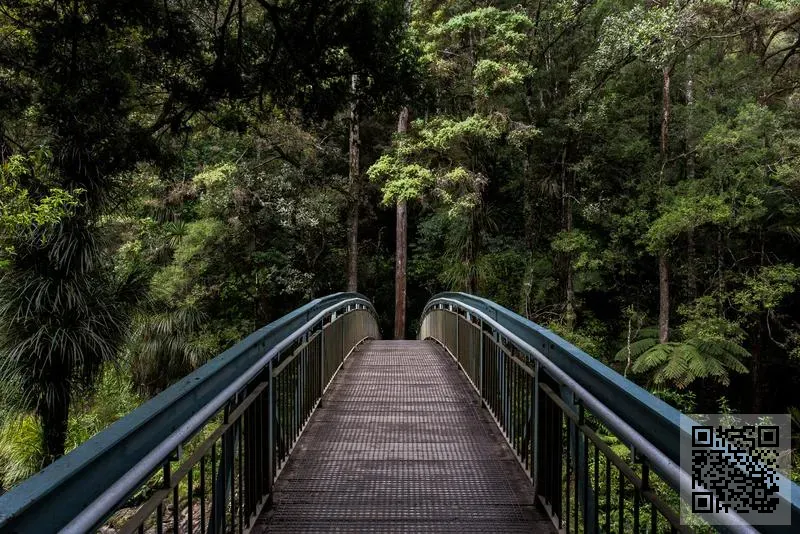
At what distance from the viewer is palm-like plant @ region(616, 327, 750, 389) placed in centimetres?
1320

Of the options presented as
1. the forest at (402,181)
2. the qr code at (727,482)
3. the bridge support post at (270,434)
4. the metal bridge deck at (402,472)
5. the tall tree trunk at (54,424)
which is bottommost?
the tall tree trunk at (54,424)

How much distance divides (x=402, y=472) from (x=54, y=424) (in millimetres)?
6046

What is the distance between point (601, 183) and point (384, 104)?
12837mm

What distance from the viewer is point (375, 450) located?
4.80 metres

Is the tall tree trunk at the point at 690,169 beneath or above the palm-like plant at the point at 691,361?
above

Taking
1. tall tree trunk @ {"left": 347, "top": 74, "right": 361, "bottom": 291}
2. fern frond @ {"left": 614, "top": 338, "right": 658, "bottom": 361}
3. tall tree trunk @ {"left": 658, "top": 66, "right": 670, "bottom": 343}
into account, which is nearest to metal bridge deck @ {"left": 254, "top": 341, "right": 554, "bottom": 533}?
fern frond @ {"left": 614, "top": 338, "right": 658, "bottom": 361}

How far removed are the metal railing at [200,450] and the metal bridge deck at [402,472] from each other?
223 mm

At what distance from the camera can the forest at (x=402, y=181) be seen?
19.7 ft

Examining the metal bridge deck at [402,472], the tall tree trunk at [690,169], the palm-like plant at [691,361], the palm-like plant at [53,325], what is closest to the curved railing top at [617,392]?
the metal bridge deck at [402,472]

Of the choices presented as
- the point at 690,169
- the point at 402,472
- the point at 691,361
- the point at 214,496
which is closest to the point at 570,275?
the point at 690,169

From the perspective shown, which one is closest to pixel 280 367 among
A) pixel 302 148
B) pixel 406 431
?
pixel 406 431

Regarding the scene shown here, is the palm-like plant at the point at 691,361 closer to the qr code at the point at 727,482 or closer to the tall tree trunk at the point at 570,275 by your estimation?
the tall tree trunk at the point at 570,275

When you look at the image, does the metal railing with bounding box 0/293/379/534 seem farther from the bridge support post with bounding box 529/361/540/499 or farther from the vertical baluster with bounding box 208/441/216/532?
the bridge support post with bounding box 529/361/540/499

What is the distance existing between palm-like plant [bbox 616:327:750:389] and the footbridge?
817 centimetres
